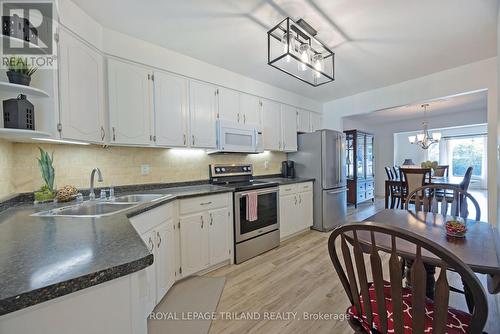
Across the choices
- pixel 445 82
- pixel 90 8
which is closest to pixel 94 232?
pixel 90 8

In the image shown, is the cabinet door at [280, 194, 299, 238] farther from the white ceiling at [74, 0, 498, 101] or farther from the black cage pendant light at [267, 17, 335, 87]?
the white ceiling at [74, 0, 498, 101]

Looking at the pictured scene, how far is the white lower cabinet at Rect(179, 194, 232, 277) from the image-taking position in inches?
83.2

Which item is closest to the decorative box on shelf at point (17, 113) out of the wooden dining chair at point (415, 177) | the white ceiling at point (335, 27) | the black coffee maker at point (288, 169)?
the white ceiling at point (335, 27)

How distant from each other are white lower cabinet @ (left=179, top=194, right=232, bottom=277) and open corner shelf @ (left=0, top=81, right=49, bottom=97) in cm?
131

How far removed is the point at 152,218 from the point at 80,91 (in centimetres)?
122

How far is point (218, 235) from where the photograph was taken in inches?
93.0

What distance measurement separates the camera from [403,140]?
28.2 feet

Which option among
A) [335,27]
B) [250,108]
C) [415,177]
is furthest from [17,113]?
[415,177]

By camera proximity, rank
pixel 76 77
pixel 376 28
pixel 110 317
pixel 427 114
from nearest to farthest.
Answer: pixel 110 317, pixel 76 77, pixel 376 28, pixel 427 114

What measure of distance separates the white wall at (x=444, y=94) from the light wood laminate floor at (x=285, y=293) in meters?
1.91

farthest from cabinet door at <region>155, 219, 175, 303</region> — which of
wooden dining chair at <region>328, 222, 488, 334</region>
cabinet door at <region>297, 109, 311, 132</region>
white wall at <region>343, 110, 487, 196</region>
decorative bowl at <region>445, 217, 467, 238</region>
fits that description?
white wall at <region>343, 110, 487, 196</region>

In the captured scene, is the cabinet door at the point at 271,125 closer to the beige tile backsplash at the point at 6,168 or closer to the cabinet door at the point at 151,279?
the cabinet door at the point at 151,279

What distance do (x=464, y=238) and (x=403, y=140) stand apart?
9.08 meters

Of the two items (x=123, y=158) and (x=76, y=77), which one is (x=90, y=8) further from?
(x=123, y=158)
